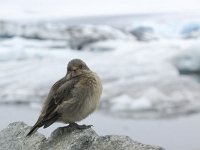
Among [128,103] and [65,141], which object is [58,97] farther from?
[128,103]

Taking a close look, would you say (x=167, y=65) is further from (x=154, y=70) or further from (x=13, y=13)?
(x=13, y=13)

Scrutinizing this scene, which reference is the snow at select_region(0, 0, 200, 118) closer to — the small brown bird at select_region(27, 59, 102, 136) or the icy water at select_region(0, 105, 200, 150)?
the icy water at select_region(0, 105, 200, 150)

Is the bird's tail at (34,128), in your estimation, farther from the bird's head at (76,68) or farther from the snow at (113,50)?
the snow at (113,50)

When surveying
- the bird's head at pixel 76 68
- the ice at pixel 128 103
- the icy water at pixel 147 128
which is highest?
Result: the bird's head at pixel 76 68

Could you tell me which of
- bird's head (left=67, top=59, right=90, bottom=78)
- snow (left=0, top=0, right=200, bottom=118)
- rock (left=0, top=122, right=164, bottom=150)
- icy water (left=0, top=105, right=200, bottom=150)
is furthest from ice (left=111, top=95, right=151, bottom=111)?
bird's head (left=67, top=59, right=90, bottom=78)

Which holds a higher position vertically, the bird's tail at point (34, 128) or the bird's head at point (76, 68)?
the bird's head at point (76, 68)

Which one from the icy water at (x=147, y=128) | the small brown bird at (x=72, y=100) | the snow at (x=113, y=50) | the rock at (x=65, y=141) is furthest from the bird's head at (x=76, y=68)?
the snow at (x=113, y=50)
